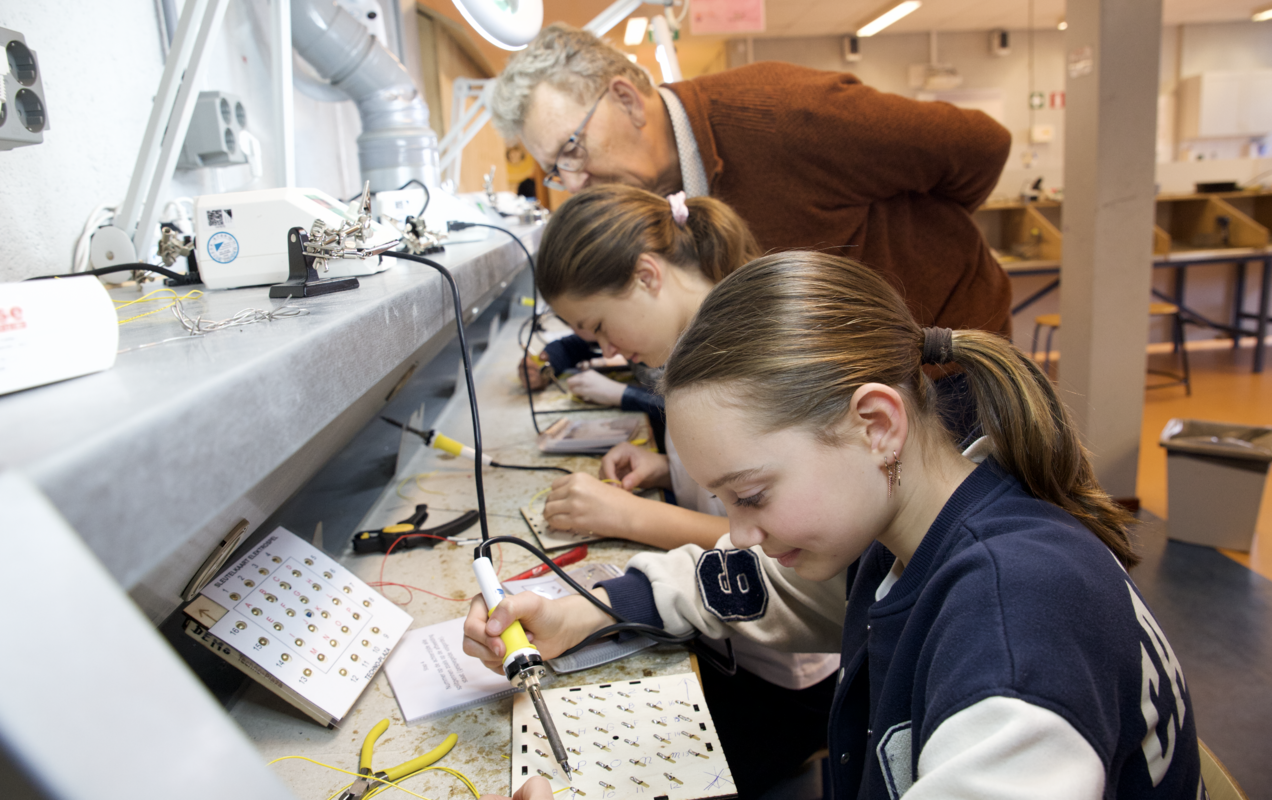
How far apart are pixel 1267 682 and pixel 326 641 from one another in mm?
2409

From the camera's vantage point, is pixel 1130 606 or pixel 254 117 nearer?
pixel 1130 606

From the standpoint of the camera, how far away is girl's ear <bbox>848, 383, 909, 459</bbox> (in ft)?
2.24

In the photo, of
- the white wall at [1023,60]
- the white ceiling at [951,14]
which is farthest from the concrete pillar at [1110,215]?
the white wall at [1023,60]

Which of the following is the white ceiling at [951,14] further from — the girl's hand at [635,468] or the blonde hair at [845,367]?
the blonde hair at [845,367]

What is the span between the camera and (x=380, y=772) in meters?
0.64

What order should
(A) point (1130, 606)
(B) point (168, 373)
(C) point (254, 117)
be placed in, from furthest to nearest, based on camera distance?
(C) point (254, 117) → (A) point (1130, 606) → (B) point (168, 373)

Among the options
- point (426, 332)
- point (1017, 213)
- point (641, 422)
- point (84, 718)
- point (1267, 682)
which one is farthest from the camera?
point (1017, 213)

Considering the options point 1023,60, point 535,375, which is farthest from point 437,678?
point 1023,60

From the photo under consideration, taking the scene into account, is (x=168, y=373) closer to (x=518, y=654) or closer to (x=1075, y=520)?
(x=518, y=654)

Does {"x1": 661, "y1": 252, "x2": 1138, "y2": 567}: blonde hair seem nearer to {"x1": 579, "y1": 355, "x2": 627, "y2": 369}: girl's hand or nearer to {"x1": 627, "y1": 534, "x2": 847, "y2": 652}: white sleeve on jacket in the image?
{"x1": 627, "y1": 534, "x2": 847, "y2": 652}: white sleeve on jacket

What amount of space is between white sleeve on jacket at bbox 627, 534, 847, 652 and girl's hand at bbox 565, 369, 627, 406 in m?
0.88

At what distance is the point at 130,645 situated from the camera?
246 mm

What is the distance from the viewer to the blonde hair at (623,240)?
1234mm

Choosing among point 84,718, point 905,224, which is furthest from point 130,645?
point 905,224
